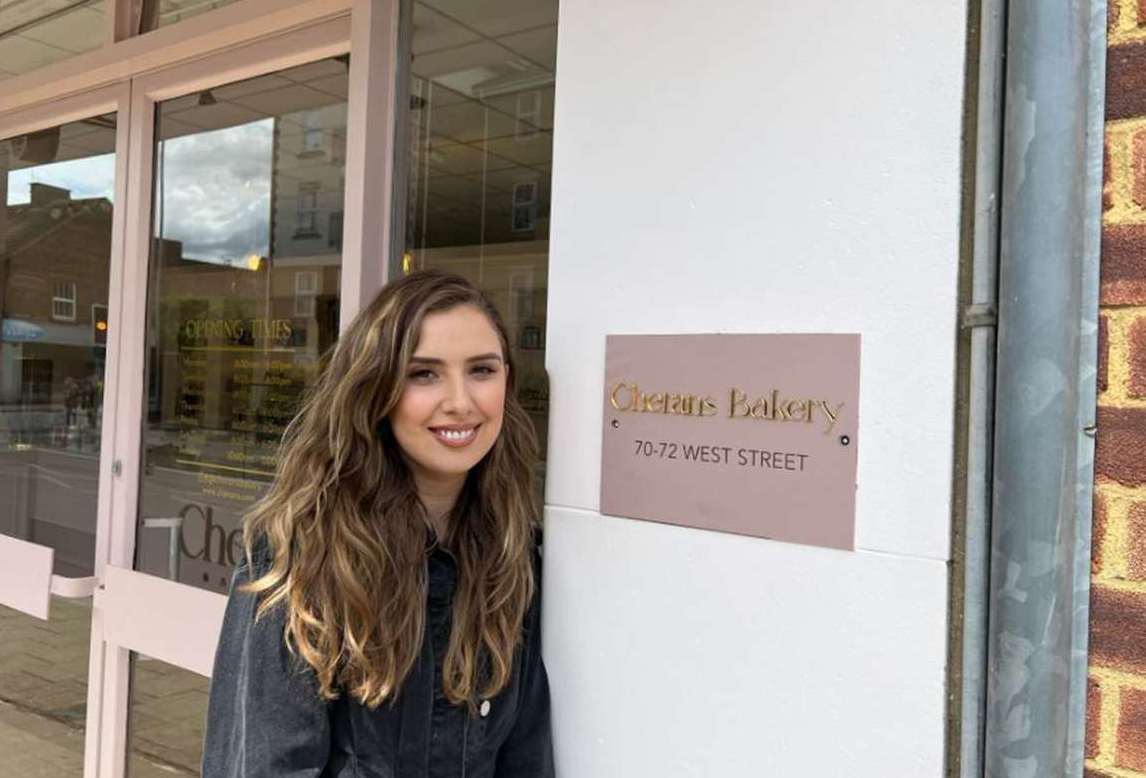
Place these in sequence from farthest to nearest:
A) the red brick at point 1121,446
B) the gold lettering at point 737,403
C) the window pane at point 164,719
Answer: the window pane at point 164,719
the gold lettering at point 737,403
the red brick at point 1121,446

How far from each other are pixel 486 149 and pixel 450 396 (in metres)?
2.88

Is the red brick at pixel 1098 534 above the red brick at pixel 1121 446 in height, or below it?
below

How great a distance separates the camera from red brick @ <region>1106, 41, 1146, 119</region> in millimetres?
1116

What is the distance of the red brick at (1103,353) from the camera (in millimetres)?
1127

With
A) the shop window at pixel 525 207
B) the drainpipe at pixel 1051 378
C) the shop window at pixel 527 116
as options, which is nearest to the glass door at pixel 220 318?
the shop window at pixel 525 207

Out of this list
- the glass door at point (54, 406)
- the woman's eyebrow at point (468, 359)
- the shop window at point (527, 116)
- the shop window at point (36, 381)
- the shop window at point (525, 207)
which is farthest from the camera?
the shop window at point (36, 381)

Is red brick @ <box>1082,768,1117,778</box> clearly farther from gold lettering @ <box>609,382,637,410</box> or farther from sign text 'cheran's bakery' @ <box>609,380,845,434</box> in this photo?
gold lettering @ <box>609,382,637,410</box>

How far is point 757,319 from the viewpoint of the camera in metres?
1.38

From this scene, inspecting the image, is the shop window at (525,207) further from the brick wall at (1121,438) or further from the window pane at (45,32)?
the brick wall at (1121,438)

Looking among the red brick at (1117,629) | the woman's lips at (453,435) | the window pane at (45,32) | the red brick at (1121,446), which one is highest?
the window pane at (45,32)

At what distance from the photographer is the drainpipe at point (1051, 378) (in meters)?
1.12

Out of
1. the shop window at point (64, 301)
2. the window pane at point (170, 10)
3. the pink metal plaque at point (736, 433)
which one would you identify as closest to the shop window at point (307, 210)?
the window pane at point (170, 10)

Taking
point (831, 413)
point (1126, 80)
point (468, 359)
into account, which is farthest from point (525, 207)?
point (1126, 80)

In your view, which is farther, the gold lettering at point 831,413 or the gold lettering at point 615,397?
the gold lettering at point 615,397
